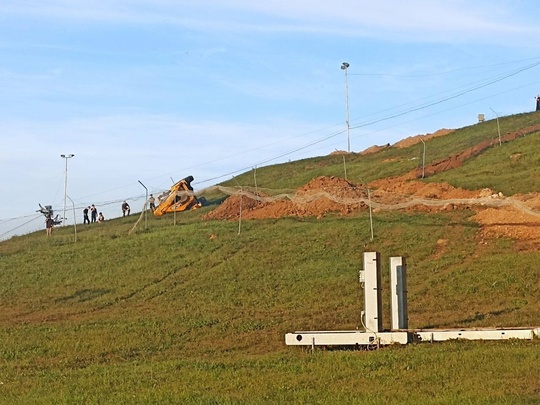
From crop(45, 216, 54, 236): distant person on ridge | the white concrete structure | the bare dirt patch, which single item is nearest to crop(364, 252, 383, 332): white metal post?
the white concrete structure

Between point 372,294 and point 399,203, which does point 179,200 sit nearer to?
point 399,203

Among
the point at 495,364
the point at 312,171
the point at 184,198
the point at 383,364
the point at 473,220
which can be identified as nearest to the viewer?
the point at 495,364

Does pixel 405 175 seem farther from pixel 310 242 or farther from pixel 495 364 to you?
pixel 495 364

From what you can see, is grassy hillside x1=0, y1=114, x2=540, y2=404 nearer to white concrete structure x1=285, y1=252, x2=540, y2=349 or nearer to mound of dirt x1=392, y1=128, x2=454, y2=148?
white concrete structure x1=285, y1=252, x2=540, y2=349

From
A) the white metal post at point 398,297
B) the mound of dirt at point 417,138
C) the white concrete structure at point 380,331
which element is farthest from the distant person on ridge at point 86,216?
the white concrete structure at point 380,331

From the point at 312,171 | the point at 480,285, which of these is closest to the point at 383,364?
the point at 480,285

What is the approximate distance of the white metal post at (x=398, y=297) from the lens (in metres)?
17.6

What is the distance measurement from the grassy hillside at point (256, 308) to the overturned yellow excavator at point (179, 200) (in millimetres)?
2005

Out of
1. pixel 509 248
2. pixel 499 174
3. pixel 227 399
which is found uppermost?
pixel 499 174

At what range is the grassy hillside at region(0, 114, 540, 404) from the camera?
13.0 metres

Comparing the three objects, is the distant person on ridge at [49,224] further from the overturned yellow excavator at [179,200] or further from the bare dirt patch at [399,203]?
the bare dirt patch at [399,203]

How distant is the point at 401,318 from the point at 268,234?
21.8 m

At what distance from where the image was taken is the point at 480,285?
25.2 meters

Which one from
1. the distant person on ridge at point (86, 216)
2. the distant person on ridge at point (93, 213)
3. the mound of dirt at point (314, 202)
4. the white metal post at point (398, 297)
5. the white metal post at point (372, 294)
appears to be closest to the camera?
the white metal post at point (372, 294)
